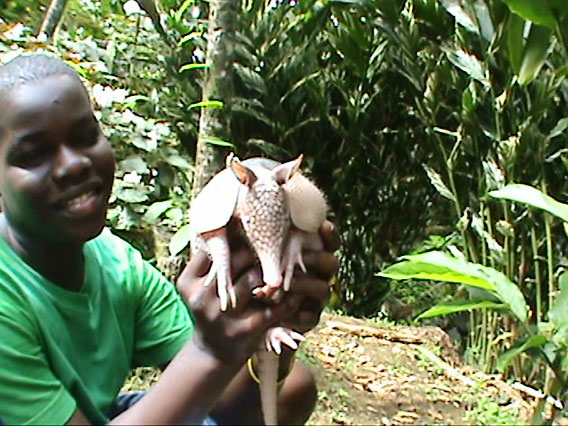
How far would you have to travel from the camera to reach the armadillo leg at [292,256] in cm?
79

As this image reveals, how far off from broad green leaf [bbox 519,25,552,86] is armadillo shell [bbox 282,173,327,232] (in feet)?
5.15

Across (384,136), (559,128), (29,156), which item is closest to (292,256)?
(29,156)

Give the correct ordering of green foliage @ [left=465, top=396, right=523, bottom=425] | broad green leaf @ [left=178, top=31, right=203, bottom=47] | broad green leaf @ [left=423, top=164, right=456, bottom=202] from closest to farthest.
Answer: green foliage @ [left=465, top=396, right=523, bottom=425] → broad green leaf @ [left=423, top=164, right=456, bottom=202] → broad green leaf @ [left=178, top=31, right=203, bottom=47]

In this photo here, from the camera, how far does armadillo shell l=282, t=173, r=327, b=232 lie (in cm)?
80

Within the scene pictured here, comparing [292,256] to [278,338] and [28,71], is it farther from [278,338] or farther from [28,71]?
[28,71]

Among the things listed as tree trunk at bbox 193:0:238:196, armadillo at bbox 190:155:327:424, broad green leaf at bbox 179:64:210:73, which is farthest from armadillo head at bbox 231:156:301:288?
broad green leaf at bbox 179:64:210:73

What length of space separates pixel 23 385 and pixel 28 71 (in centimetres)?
33

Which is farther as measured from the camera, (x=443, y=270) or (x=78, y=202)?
(x=443, y=270)

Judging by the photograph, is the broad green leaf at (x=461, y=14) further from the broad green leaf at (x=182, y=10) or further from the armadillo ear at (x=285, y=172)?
the armadillo ear at (x=285, y=172)

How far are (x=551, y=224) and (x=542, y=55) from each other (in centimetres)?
51

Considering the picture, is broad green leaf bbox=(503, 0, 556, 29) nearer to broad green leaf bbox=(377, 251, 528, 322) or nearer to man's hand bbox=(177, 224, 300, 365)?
broad green leaf bbox=(377, 251, 528, 322)

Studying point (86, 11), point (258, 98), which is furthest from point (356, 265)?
point (86, 11)

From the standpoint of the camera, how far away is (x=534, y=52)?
2219mm

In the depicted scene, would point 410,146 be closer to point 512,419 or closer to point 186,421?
point 512,419
